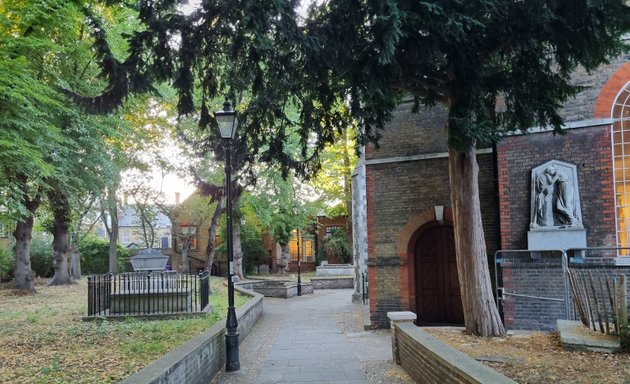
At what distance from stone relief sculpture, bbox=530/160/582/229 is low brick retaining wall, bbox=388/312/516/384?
157 inches

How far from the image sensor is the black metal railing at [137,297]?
13531 mm

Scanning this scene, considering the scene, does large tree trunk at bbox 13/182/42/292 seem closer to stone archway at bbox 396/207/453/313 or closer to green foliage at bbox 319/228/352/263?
stone archway at bbox 396/207/453/313

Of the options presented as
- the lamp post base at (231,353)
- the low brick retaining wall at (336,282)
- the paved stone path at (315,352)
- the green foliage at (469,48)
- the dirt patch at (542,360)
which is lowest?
the low brick retaining wall at (336,282)

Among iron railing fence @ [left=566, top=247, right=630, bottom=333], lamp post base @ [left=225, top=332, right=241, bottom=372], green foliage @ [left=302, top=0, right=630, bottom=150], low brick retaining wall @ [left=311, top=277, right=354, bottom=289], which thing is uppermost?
green foliage @ [left=302, top=0, right=630, bottom=150]

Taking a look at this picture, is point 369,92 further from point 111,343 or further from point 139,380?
point 111,343

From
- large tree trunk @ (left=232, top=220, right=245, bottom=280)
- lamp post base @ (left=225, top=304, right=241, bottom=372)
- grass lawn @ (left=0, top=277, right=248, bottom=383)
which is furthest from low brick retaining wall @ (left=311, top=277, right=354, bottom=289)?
lamp post base @ (left=225, top=304, right=241, bottom=372)

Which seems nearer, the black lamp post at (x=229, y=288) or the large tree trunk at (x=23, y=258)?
the black lamp post at (x=229, y=288)

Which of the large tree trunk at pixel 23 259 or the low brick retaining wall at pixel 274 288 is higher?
the large tree trunk at pixel 23 259

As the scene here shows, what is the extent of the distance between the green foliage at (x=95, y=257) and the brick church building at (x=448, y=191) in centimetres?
3013

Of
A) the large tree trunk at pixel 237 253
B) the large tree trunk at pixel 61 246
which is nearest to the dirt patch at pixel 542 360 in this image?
the large tree trunk at pixel 61 246

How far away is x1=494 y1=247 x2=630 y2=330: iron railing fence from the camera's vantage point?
10711 mm

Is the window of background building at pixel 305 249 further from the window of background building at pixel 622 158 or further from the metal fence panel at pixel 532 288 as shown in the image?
the window of background building at pixel 622 158

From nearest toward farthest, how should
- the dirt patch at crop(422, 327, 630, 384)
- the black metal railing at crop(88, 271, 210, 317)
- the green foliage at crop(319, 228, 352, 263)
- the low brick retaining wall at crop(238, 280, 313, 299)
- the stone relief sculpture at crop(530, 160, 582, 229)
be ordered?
the dirt patch at crop(422, 327, 630, 384) → the stone relief sculpture at crop(530, 160, 582, 229) → the black metal railing at crop(88, 271, 210, 317) → the low brick retaining wall at crop(238, 280, 313, 299) → the green foliage at crop(319, 228, 352, 263)

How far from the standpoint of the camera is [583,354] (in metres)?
6.85
